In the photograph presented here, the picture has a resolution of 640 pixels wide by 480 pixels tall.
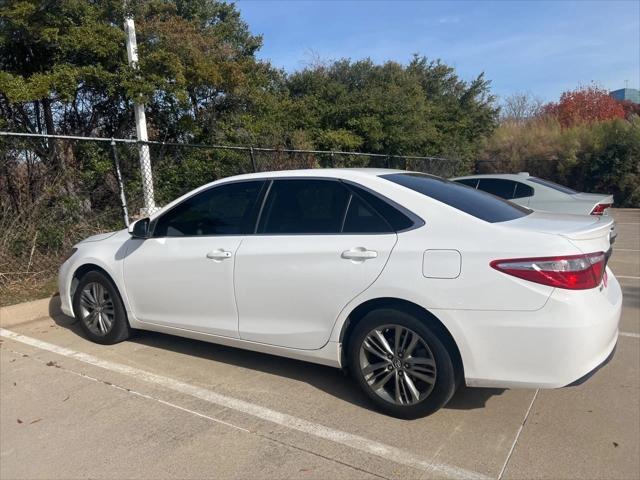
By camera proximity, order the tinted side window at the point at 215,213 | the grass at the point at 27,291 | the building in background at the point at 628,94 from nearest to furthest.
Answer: the tinted side window at the point at 215,213 → the grass at the point at 27,291 → the building in background at the point at 628,94

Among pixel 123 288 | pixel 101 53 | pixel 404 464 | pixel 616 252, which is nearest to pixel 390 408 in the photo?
pixel 404 464

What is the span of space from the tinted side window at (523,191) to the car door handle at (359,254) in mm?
6926

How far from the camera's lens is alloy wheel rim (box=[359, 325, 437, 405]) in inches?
130

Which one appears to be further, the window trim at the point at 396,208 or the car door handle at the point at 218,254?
the car door handle at the point at 218,254

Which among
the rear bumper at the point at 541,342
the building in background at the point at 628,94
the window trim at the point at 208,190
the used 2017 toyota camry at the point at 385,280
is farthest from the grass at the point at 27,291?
the building in background at the point at 628,94

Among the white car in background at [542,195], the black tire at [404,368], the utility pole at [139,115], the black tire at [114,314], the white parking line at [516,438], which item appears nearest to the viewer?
the white parking line at [516,438]

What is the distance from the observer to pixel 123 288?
472cm

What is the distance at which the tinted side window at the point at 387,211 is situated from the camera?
3441 millimetres

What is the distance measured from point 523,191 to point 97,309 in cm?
752

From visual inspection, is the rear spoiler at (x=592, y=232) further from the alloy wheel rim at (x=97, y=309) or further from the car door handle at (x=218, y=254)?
the alloy wheel rim at (x=97, y=309)

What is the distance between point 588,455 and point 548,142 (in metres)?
22.2

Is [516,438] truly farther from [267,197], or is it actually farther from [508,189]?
[508,189]

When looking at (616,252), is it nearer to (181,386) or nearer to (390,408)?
(390,408)

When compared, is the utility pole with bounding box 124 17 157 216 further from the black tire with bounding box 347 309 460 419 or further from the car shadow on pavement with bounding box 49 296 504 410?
the black tire with bounding box 347 309 460 419
